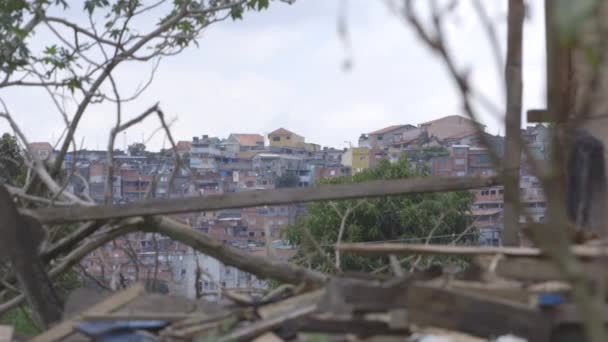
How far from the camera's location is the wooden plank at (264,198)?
535cm

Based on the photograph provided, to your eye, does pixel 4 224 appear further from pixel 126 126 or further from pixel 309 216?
pixel 309 216

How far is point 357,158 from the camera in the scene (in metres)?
21.2

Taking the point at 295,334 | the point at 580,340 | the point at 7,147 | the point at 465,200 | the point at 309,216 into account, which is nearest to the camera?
the point at 580,340

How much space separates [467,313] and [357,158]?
1757 cm

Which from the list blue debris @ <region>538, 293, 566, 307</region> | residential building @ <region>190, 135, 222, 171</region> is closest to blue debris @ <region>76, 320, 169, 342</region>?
blue debris @ <region>538, 293, 566, 307</region>

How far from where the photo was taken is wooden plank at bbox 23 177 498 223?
5.35m

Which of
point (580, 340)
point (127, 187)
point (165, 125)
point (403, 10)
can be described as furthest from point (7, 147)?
point (403, 10)

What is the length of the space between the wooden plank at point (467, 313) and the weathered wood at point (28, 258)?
265 cm

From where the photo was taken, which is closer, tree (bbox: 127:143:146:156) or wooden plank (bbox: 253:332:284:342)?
wooden plank (bbox: 253:332:284:342)

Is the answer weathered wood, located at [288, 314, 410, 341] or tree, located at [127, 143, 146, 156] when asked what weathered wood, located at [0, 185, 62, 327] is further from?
weathered wood, located at [288, 314, 410, 341]

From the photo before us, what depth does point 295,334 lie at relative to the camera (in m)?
4.04

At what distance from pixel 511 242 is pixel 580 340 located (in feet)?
8.18

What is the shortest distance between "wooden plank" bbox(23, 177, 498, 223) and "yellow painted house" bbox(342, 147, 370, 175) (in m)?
15.3

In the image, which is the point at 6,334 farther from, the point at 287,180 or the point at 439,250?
the point at 287,180
